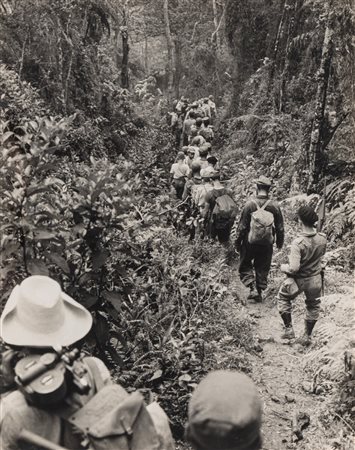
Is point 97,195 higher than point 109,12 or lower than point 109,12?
lower

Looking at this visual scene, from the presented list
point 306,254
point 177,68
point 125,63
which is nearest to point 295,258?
point 306,254

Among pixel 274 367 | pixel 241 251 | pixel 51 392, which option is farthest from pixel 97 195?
pixel 241 251

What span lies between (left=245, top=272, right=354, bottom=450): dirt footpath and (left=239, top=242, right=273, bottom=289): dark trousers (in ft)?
2.90

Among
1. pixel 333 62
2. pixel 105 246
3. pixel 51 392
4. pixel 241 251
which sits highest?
pixel 333 62

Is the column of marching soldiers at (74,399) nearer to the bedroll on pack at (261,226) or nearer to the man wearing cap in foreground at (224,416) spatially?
the man wearing cap in foreground at (224,416)

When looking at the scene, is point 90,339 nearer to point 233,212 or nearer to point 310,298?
point 310,298

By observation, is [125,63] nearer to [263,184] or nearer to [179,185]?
[179,185]

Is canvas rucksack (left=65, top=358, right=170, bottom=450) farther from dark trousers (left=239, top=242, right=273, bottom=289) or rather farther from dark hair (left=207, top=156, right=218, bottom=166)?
dark hair (left=207, top=156, right=218, bottom=166)

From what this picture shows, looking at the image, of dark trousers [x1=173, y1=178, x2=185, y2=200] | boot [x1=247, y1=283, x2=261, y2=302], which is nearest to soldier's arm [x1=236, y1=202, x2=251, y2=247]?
boot [x1=247, y1=283, x2=261, y2=302]

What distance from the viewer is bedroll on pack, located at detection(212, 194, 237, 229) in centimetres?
795

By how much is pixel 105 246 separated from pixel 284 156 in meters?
9.19

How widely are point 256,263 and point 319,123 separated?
12.9 feet

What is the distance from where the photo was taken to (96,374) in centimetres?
232

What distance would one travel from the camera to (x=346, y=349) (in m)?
4.55
